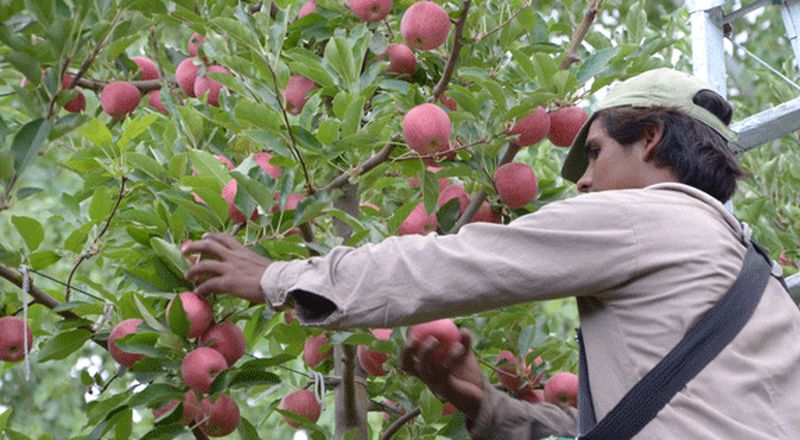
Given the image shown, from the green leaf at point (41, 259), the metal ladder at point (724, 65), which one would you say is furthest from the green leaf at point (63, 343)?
the metal ladder at point (724, 65)

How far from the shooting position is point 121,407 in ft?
6.59

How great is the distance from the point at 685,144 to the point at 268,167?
0.70 metres

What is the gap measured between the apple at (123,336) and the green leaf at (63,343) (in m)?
0.08

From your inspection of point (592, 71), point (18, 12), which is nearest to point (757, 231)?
point (592, 71)

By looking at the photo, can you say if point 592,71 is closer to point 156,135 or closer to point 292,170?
point 292,170

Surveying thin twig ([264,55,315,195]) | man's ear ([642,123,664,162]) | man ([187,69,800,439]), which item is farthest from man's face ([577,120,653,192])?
thin twig ([264,55,315,195])

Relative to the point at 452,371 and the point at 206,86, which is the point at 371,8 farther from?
the point at 452,371

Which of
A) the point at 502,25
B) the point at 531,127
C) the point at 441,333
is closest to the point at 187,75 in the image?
the point at 502,25

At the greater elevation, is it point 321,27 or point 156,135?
point 321,27

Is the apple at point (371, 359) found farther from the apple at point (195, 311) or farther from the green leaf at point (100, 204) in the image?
the green leaf at point (100, 204)

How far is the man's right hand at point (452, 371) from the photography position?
1.81m

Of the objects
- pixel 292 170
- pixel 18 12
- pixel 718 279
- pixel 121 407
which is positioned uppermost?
pixel 18 12

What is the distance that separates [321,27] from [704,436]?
1254 millimetres

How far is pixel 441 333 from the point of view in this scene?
6.25ft
